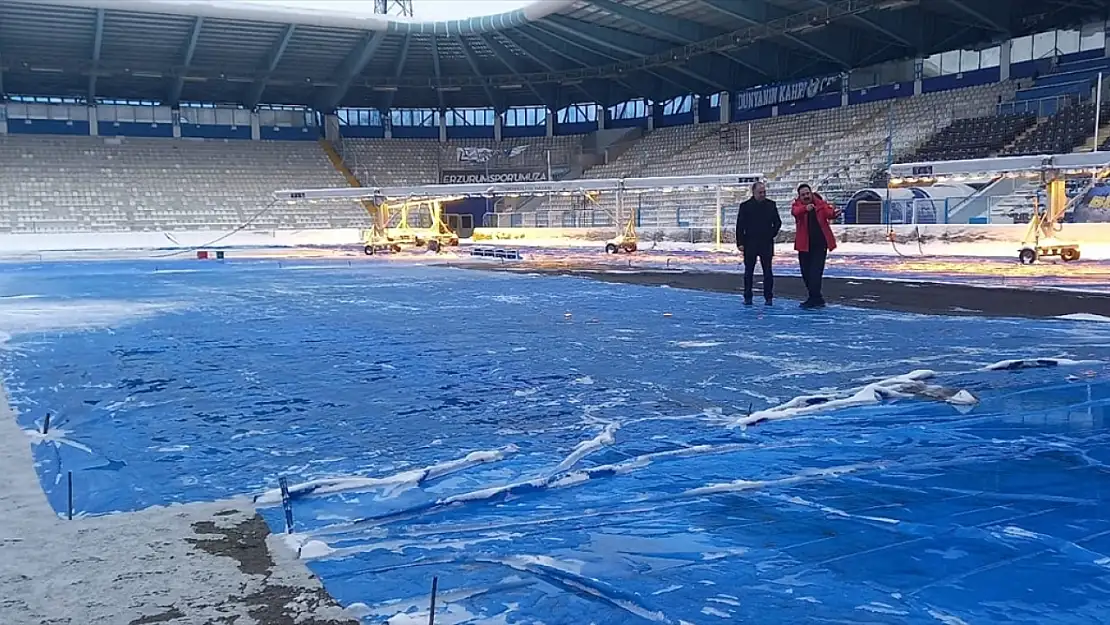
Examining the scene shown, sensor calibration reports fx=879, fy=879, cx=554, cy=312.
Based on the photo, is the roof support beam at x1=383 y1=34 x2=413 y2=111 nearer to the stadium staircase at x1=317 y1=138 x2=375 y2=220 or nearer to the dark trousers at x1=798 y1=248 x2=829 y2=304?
the stadium staircase at x1=317 y1=138 x2=375 y2=220

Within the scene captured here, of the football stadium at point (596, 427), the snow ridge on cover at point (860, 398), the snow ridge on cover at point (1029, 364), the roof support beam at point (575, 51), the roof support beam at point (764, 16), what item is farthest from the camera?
the roof support beam at point (575, 51)

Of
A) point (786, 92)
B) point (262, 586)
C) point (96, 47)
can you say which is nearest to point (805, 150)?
point (786, 92)

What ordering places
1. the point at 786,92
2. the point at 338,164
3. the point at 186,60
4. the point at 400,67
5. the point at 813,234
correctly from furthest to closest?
the point at 338,164, the point at 400,67, the point at 786,92, the point at 186,60, the point at 813,234

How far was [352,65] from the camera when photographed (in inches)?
1924

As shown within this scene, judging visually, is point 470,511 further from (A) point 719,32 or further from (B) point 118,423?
(A) point 719,32

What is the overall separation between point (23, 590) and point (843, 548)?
252cm

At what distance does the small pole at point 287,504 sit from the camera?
10.3 feet

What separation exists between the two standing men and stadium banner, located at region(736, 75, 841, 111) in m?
36.7

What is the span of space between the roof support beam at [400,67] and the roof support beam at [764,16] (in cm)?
1769

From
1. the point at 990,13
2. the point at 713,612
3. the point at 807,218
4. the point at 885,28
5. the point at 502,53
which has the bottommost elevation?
the point at 713,612

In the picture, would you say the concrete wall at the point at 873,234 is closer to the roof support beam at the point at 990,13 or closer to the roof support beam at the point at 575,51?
the roof support beam at the point at 575,51

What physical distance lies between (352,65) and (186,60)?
8.55m

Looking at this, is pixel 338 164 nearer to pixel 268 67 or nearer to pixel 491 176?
pixel 268 67

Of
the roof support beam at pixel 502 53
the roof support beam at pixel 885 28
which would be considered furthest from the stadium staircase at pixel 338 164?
the roof support beam at pixel 885 28
